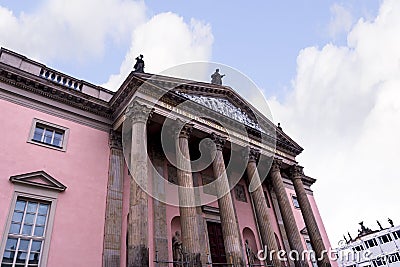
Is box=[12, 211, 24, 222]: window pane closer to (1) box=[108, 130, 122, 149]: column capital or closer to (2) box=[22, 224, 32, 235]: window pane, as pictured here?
(2) box=[22, 224, 32, 235]: window pane

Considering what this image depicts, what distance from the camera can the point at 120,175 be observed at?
487 inches

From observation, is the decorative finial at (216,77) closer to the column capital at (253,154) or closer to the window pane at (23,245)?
the column capital at (253,154)

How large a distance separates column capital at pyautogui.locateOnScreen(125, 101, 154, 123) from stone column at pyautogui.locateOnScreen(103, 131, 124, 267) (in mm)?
1957

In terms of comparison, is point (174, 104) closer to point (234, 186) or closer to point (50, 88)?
point (50, 88)

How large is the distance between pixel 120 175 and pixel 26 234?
13.4 ft

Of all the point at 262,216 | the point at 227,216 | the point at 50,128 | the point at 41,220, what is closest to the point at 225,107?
the point at 262,216

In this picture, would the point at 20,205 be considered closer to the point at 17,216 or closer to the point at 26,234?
the point at 17,216

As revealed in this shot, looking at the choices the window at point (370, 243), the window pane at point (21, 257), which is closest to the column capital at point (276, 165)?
the window pane at point (21, 257)

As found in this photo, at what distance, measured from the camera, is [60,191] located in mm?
10414

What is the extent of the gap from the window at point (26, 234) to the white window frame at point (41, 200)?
13cm

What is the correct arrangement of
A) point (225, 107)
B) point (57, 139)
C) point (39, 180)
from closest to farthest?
point (39, 180) < point (57, 139) < point (225, 107)

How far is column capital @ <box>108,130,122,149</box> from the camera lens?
42.4 ft

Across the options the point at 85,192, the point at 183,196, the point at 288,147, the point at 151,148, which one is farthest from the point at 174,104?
the point at 288,147

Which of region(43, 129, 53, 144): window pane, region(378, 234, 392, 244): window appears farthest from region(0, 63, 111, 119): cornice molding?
region(378, 234, 392, 244): window
